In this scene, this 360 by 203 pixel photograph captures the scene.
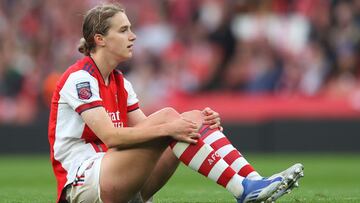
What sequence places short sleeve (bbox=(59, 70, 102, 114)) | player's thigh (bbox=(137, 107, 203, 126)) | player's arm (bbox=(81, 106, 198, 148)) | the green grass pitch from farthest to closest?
1. the green grass pitch
2. short sleeve (bbox=(59, 70, 102, 114))
3. player's thigh (bbox=(137, 107, 203, 126))
4. player's arm (bbox=(81, 106, 198, 148))

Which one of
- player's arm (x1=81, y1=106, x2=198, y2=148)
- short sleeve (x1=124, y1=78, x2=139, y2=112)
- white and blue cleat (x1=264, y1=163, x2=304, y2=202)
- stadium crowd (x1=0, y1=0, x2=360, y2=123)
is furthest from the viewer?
stadium crowd (x1=0, y1=0, x2=360, y2=123)

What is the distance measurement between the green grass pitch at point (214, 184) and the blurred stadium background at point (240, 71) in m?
0.44

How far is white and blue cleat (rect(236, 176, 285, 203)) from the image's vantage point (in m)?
5.88

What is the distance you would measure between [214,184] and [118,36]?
15.3ft

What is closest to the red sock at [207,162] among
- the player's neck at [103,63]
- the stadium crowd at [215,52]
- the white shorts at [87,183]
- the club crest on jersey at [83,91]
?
the white shorts at [87,183]

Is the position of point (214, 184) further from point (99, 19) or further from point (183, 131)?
point (183, 131)

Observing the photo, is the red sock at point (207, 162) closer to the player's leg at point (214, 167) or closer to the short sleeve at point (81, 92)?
the player's leg at point (214, 167)

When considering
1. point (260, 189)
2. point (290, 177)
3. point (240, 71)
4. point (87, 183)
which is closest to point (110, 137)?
point (87, 183)

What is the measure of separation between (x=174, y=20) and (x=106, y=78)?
11270 mm

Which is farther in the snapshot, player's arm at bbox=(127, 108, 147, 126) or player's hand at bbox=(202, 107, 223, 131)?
→ player's arm at bbox=(127, 108, 147, 126)

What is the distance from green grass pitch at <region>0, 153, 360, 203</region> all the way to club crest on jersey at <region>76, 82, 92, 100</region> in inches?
64.3

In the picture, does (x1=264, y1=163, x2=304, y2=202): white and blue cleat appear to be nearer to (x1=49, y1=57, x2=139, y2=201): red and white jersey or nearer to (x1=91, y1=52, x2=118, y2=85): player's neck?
(x1=49, y1=57, x2=139, y2=201): red and white jersey

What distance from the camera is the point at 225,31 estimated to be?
16922 mm

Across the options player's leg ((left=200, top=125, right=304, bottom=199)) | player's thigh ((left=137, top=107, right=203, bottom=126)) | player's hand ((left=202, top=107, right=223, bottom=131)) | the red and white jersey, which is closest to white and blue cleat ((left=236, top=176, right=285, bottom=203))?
player's leg ((left=200, top=125, right=304, bottom=199))
